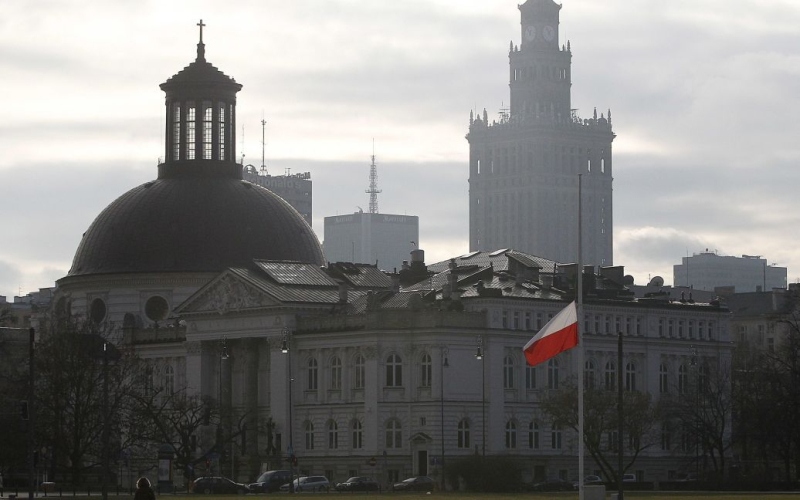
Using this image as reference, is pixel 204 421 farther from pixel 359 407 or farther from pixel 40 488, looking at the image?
pixel 40 488

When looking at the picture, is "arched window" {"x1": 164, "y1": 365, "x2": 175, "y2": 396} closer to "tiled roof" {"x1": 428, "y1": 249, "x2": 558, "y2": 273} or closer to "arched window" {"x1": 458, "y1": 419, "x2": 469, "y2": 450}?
"tiled roof" {"x1": 428, "y1": 249, "x2": 558, "y2": 273}

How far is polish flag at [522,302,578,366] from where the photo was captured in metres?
99.4

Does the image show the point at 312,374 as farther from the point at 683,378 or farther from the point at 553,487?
the point at 553,487

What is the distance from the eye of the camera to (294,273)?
190m

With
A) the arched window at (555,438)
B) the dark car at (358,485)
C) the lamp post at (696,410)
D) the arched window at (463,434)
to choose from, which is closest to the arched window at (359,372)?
the arched window at (463,434)

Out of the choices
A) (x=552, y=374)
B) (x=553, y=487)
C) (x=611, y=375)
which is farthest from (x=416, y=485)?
(x=611, y=375)

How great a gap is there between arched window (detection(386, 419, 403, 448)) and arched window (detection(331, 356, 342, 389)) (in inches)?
250

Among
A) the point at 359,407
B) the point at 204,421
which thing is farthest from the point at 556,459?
the point at 204,421

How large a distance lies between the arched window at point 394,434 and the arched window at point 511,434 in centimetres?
849

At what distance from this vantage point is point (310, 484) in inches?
6230

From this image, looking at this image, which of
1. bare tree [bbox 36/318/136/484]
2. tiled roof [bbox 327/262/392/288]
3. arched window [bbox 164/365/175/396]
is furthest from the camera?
tiled roof [bbox 327/262/392/288]

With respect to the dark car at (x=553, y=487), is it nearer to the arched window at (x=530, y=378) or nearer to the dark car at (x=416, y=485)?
the dark car at (x=416, y=485)

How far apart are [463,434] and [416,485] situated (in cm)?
1586

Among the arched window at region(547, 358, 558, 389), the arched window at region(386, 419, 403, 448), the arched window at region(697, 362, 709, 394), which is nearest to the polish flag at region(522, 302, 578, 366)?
the arched window at region(386, 419, 403, 448)
